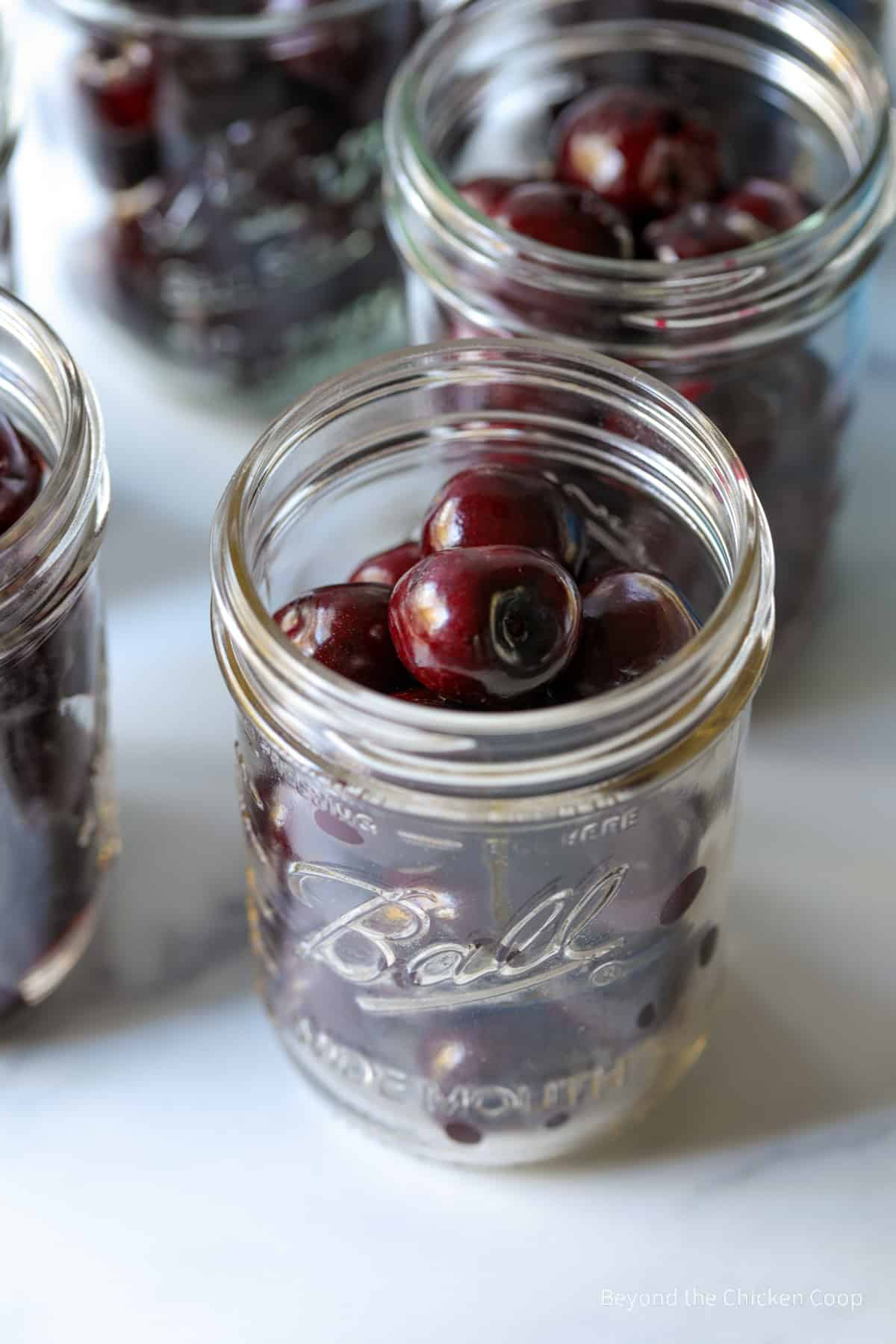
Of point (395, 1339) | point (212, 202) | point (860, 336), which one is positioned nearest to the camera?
point (395, 1339)

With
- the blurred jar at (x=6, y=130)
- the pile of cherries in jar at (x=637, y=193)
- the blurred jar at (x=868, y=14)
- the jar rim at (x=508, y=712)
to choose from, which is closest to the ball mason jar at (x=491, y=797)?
the jar rim at (x=508, y=712)

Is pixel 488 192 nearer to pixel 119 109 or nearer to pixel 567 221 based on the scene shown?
pixel 567 221

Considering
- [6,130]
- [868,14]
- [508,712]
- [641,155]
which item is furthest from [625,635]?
[868,14]

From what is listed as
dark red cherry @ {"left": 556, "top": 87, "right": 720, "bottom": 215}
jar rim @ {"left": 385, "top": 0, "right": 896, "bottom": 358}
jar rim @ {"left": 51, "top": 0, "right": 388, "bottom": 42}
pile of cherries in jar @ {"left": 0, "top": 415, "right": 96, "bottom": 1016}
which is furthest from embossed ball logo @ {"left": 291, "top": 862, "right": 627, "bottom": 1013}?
jar rim @ {"left": 51, "top": 0, "right": 388, "bottom": 42}

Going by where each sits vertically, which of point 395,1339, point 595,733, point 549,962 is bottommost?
point 395,1339

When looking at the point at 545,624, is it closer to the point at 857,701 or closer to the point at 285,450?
the point at 285,450

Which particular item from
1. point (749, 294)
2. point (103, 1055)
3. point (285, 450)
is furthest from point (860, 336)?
point (103, 1055)
